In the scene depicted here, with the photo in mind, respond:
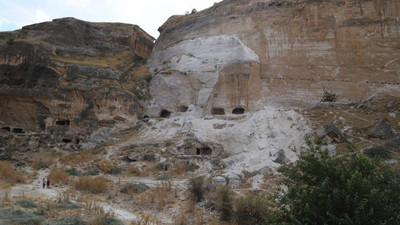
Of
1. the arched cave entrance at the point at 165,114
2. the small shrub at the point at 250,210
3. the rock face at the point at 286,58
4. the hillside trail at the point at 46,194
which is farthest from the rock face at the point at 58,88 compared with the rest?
the small shrub at the point at 250,210

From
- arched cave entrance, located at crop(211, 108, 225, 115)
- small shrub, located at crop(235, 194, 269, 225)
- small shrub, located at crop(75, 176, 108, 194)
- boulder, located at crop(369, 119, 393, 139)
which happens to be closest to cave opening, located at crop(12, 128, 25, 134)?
small shrub, located at crop(75, 176, 108, 194)

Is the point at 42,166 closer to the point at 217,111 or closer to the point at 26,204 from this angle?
the point at 26,204

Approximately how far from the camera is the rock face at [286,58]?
19359 millimetres

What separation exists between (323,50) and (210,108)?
24.0 ft

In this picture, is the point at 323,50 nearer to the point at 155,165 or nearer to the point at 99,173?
the point at 155,165

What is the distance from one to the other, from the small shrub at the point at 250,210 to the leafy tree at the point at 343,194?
2184 millimetres

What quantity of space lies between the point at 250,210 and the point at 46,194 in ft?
21.3

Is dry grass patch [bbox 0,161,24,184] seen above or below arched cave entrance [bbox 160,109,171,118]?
below

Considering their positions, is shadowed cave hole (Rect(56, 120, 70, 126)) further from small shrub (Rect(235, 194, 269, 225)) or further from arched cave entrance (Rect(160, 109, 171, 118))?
small shrub (Rect(235, 194, 269, 225))

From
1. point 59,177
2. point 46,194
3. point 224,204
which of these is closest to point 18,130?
point 59,177

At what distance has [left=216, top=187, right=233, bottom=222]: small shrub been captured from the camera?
983cm

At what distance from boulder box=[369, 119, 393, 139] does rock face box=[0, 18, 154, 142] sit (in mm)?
13124

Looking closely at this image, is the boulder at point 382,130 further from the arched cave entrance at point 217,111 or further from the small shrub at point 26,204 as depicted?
the small shrub at point 26,204

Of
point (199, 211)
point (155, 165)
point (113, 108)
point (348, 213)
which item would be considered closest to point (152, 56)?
point (113, 108)
